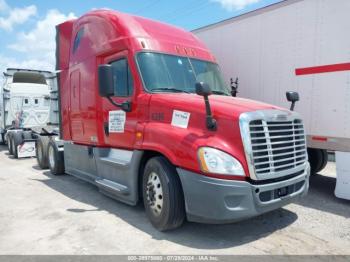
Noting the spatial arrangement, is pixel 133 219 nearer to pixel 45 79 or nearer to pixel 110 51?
pixel 110 51

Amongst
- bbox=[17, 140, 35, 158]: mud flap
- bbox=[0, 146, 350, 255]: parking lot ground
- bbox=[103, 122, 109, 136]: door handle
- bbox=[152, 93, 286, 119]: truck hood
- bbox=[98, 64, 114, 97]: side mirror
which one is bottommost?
bbox=[0, 146, 350, 255]: parking lot ground

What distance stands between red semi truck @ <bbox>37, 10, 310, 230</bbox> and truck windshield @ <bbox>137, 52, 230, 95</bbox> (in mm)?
17

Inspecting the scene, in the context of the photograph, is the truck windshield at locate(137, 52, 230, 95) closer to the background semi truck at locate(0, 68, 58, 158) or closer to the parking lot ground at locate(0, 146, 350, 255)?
the parking lot ground at locate(0, 146, 350, 255)

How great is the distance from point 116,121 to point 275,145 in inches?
104

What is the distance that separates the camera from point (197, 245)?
416 cm

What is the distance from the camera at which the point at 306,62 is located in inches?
239

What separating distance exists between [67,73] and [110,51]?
2293mm

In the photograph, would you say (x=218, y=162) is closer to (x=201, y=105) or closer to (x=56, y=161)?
(x=201, y=105)

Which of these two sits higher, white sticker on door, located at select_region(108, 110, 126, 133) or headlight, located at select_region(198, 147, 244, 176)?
white sticker on door, located at select_region(108, 110, 126, 133)

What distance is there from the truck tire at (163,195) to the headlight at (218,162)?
1.99 ft

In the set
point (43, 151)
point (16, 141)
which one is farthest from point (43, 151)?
point (16, 141)

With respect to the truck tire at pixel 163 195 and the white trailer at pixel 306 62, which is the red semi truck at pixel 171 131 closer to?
the truck tire at pixel 163 195

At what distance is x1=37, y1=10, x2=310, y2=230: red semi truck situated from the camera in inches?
155

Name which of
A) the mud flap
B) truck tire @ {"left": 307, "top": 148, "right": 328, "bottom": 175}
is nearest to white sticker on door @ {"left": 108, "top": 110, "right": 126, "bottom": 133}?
truck tire @ {"left": 307, "top": 148, "right": 328, "bottom": 175}
